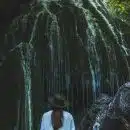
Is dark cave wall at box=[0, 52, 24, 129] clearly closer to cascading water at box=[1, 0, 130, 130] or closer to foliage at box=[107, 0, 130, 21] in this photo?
cascading water at box=[1, 0, 130, 130]

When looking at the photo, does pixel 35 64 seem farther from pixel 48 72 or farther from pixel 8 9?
pixel 8 9

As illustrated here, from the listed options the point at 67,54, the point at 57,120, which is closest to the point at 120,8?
the point at 67,54

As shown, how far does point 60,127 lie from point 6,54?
4083 millimetres

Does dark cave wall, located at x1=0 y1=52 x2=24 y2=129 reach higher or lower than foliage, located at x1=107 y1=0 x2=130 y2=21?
lower

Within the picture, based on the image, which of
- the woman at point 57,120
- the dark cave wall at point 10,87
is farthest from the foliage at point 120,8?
the woman at point 57,120

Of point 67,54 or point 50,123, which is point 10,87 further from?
point 50,123

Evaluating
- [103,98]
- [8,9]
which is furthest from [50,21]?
[103,98]

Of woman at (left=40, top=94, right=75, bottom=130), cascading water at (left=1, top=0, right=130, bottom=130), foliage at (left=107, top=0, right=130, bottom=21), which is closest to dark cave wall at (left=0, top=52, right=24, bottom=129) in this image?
cascading water at (left=1, top=0, right=130, bottom=130)

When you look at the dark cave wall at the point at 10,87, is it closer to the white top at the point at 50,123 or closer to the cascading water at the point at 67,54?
the cascading water at the point at 67,54

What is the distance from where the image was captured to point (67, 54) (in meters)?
12.3

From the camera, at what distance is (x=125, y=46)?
500 inches

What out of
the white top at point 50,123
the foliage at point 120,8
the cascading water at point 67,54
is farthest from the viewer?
the foliage at point 120,8

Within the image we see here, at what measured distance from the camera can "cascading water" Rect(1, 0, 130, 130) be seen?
12.0 m

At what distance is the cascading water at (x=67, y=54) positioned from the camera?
473 inches
